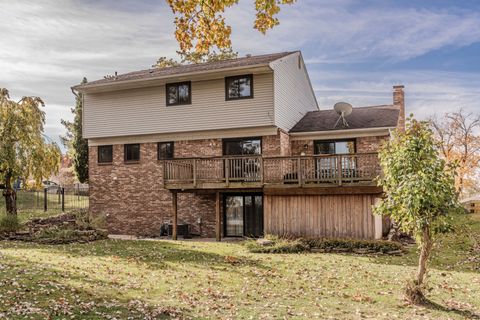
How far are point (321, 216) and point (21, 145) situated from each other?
14.5m

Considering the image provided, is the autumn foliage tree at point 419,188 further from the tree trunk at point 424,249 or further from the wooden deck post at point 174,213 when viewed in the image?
the wooden deck post at point 174,213

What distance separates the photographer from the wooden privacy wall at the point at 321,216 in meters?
17.2

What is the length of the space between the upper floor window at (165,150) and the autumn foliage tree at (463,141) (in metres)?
24.1

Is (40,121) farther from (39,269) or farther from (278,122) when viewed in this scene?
(39,269)

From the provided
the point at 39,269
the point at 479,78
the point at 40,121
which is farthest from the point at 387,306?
the point at 479,78

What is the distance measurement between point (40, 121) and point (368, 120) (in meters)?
16.0

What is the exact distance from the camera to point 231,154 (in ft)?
69.7

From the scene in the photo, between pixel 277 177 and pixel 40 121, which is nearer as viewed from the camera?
pixel 277 177

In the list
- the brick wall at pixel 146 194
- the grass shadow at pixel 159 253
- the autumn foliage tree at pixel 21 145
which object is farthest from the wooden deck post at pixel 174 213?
the autumn foliage tree at pixel 21 145

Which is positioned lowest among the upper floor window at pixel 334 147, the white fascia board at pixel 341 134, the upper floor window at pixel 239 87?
the upper floor window at pixel 334 147

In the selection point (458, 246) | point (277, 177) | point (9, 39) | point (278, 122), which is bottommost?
point (458, 246)

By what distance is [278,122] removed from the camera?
67.9ft

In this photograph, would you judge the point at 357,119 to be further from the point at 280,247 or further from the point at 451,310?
the point at 451,310

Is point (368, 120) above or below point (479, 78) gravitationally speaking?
below
